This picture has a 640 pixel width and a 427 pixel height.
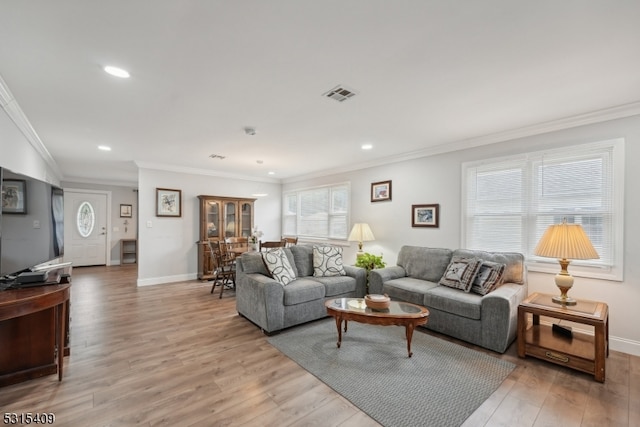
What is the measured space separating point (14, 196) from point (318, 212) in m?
4.93

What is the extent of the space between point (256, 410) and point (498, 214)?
11.7 feet

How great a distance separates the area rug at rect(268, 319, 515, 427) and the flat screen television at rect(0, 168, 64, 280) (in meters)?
2.27

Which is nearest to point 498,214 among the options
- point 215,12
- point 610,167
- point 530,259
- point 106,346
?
point 530,259

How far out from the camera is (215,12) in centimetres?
156

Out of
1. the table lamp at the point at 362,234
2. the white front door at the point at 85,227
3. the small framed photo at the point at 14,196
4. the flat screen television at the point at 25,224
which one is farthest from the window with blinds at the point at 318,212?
the white front door at the point at 85,227

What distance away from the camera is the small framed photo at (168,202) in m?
5.68

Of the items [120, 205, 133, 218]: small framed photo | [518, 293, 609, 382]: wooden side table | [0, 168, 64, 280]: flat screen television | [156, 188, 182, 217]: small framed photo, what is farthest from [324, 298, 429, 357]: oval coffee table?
[120, 205, 133, 218]: small framed photo

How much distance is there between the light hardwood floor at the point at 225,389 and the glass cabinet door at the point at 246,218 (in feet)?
11.6

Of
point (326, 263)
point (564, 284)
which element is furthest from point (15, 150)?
point (564, 284)

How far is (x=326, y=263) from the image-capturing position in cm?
403

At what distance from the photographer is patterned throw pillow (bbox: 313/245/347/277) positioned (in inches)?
157

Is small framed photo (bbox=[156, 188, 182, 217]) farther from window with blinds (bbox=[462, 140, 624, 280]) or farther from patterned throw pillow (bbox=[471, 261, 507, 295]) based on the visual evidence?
patterned throw pillow (bbox=[471, 261, 507, 295])

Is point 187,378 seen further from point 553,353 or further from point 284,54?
point 553,353

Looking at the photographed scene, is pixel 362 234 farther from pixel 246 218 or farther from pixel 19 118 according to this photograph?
pixel 19 118
